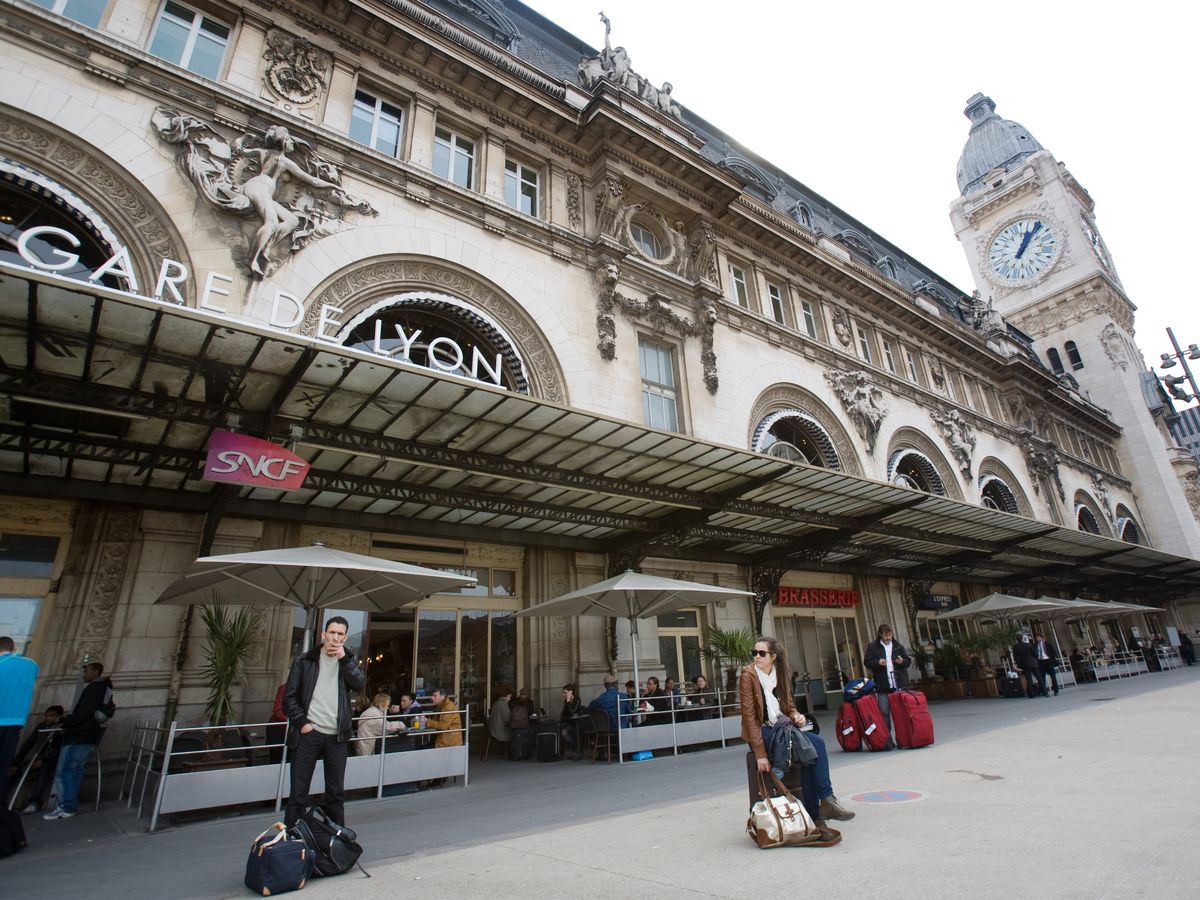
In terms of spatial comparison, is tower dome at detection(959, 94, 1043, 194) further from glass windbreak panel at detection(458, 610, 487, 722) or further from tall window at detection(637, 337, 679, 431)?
glass windbreak panel at detection(458, 610, 487, 722)

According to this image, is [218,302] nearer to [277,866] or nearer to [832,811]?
[277,866]

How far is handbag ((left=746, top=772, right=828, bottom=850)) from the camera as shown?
4520mm

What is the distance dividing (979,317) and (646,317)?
25921 mm

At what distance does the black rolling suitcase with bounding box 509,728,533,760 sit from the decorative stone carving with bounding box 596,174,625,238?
12182 millimetres

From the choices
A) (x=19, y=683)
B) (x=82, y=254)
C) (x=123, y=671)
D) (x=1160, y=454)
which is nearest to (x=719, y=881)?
(x=19, y=683)

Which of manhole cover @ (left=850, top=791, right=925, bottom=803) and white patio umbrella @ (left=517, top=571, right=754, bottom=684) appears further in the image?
white patio umbrella @ (left=517, top=571, right=754, bottom=684)

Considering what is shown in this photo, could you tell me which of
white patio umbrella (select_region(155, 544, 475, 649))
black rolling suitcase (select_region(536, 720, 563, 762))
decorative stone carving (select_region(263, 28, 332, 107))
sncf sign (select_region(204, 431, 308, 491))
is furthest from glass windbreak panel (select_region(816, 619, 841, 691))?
decorative stone carving (select_region(263, 28, 332, 107))

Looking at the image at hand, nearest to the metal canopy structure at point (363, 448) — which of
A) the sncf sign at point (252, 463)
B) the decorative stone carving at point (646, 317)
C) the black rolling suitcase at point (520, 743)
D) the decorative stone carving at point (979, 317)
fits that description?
the sncf sign at point (252, 463)

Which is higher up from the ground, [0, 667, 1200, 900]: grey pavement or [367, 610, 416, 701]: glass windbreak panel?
[367, 610, 416, 701]: glass windbreak panel

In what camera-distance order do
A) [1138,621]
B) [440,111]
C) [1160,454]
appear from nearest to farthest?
[440,111], [1138,621], [1160,454]

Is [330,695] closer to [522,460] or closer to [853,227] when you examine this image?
[522,460]

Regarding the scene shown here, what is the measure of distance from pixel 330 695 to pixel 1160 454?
53259mm

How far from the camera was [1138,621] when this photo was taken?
1443 inches

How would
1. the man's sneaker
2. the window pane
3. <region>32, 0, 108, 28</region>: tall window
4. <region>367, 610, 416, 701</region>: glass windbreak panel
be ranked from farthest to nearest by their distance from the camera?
<region>367, 610, 416, 701</region>: glass windbreak panel
the window pane
<region>32, 0, 108, 28</region>: tall window
the man's sneaker
